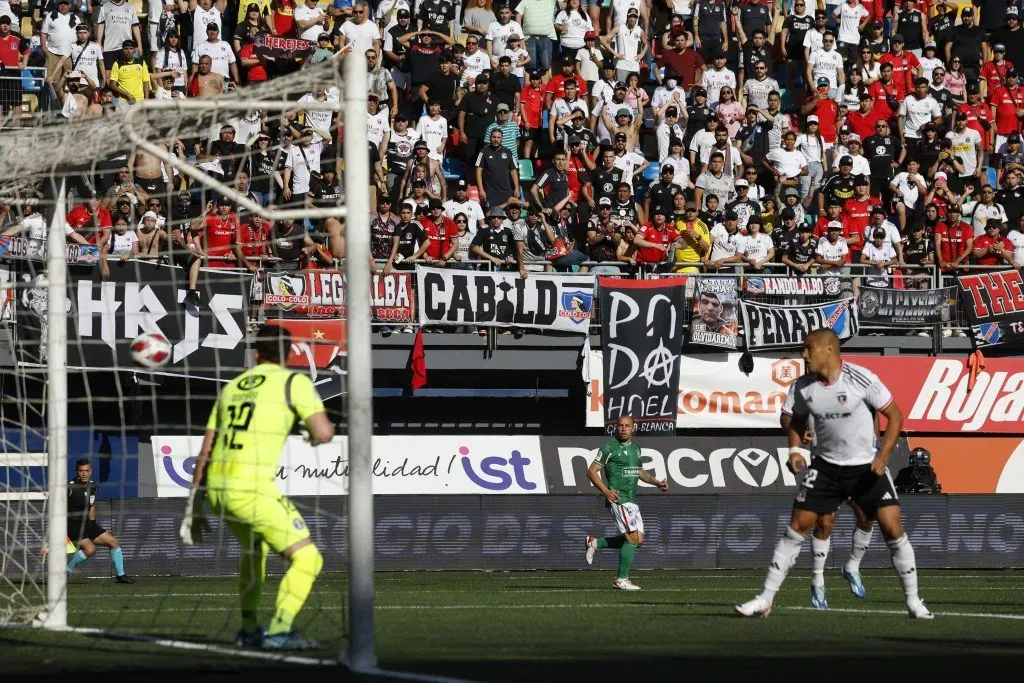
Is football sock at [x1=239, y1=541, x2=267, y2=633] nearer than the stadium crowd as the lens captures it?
Yes

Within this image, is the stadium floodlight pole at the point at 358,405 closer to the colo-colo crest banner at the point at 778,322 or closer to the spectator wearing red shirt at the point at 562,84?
the colo-colo crest banner at the point at 778,322

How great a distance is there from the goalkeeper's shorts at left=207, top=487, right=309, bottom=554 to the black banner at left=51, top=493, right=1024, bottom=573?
11.1 meters

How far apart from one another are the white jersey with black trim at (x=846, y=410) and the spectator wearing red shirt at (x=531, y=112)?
16.1 m

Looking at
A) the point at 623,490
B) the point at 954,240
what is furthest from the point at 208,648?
the point at 954,240

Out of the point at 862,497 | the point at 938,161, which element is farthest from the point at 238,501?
the point at 938,161

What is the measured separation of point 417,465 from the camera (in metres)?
24.3

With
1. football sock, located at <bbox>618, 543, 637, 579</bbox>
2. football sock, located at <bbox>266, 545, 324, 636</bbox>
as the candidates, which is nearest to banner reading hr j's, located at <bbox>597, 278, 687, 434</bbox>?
football sock, located at <bbox>618, 543, 637, 579</bbox>

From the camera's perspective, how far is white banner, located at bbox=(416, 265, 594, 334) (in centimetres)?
2373

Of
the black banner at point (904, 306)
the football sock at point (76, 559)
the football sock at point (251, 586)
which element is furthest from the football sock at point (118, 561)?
the black banner at point (904, 306)

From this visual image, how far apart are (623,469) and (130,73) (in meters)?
11.9

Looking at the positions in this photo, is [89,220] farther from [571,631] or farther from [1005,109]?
[1005,109]

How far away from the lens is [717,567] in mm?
22094

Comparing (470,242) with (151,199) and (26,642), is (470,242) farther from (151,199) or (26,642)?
(26,642)

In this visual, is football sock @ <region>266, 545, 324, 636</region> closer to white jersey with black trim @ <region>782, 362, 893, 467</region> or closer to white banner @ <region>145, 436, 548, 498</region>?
white jersey with black trim @ <region>782, 362, 893, 467</region>
